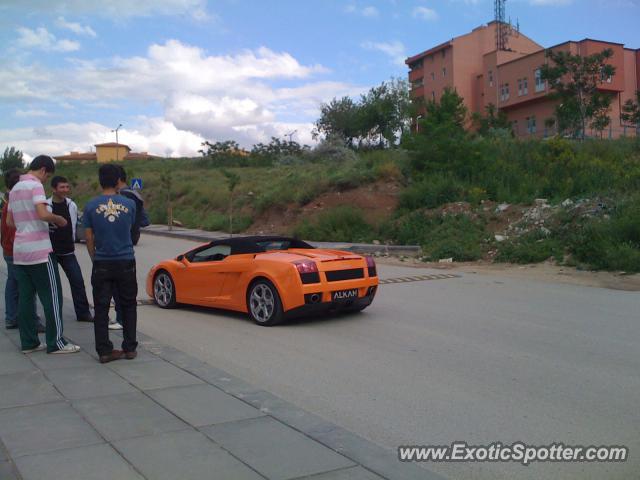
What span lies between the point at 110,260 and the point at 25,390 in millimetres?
1552

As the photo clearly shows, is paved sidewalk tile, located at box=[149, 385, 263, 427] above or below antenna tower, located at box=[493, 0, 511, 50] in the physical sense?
below

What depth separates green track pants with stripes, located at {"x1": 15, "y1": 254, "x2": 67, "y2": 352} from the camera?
22.2 ft

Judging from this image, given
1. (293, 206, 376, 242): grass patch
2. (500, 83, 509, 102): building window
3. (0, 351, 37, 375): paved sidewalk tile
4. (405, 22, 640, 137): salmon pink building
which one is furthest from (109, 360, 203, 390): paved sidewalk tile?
(500, 83, 509, 102): building window

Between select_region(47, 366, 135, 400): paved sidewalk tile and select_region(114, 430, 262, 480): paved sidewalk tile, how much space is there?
125 cm

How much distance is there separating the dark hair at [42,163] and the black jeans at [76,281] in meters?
1.59

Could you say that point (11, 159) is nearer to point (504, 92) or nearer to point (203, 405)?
point (504, 92)

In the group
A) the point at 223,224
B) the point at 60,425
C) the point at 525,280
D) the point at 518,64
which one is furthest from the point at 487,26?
the point at 60,425

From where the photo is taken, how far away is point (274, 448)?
438cm

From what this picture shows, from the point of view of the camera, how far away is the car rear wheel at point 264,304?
28.9 feet

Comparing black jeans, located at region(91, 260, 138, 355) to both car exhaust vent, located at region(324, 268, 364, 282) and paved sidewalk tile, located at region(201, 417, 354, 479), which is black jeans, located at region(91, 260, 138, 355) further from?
car exhaust vent, located at region(324, 268, 364, 282)

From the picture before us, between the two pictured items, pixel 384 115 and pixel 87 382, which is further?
pixel 384 115

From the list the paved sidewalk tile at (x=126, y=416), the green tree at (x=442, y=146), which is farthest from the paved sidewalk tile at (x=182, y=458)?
the green tree at (x=442, y=146)

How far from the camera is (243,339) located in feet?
27.1

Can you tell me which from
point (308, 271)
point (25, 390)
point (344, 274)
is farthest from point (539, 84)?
point (25, 390)
